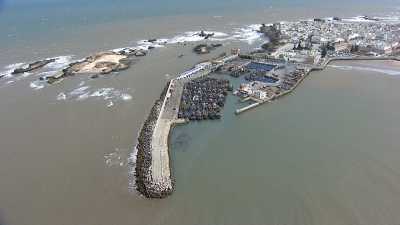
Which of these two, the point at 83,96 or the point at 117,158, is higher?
the point at 83,96

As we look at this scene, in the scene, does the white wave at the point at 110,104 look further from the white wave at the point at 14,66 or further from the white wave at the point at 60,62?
the white wave at the point at 14,66

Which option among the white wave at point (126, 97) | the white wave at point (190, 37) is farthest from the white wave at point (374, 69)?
the white wave at point (126, 97)

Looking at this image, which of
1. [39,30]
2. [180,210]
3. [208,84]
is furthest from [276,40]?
[39,30]

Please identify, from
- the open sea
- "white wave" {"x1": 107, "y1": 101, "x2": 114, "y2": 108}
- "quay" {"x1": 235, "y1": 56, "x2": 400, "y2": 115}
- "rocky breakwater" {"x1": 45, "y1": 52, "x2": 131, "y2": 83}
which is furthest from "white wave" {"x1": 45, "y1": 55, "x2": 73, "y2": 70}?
"quay" {"x1": 235, "y1": 56, "x2": 400, "y2": 115}

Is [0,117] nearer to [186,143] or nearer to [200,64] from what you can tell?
[186,143]

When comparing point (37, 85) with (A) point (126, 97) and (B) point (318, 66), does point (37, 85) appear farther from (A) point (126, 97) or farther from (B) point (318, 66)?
Answer: (B) point (318, 66)

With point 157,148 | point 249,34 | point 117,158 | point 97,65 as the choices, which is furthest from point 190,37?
point 117,158
